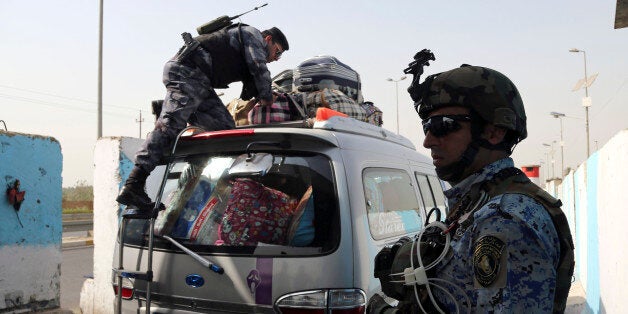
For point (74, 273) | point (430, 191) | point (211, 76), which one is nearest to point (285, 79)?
point (211, 76)

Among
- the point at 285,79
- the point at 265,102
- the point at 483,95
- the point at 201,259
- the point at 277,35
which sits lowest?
the point at 201,259

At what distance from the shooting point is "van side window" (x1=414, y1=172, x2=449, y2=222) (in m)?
4.25

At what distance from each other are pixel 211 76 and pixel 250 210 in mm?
1434

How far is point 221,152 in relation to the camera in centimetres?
308

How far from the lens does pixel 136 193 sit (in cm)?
318

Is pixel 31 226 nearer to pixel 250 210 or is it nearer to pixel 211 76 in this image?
pixel 211 76

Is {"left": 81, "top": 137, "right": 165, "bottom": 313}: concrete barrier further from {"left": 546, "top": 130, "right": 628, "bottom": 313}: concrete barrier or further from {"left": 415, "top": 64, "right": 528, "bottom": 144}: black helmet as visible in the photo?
{"left": 415, "top": 64, "right": 528, "bottom": 144}: black helmet

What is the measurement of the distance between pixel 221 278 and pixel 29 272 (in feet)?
12.4

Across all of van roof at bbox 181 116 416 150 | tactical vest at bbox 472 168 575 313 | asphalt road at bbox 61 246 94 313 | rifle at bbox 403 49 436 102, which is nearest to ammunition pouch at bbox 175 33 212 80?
van roof at bbox 181 116 416 150

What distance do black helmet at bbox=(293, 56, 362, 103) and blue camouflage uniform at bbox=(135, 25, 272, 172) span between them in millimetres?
763

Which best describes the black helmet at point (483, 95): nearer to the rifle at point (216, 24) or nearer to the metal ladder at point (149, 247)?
the metal ladder at point (149, 247)

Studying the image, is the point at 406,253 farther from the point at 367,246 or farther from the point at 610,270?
the point at 610,270

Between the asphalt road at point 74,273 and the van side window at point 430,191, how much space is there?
429cm

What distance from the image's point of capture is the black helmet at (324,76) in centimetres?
484
